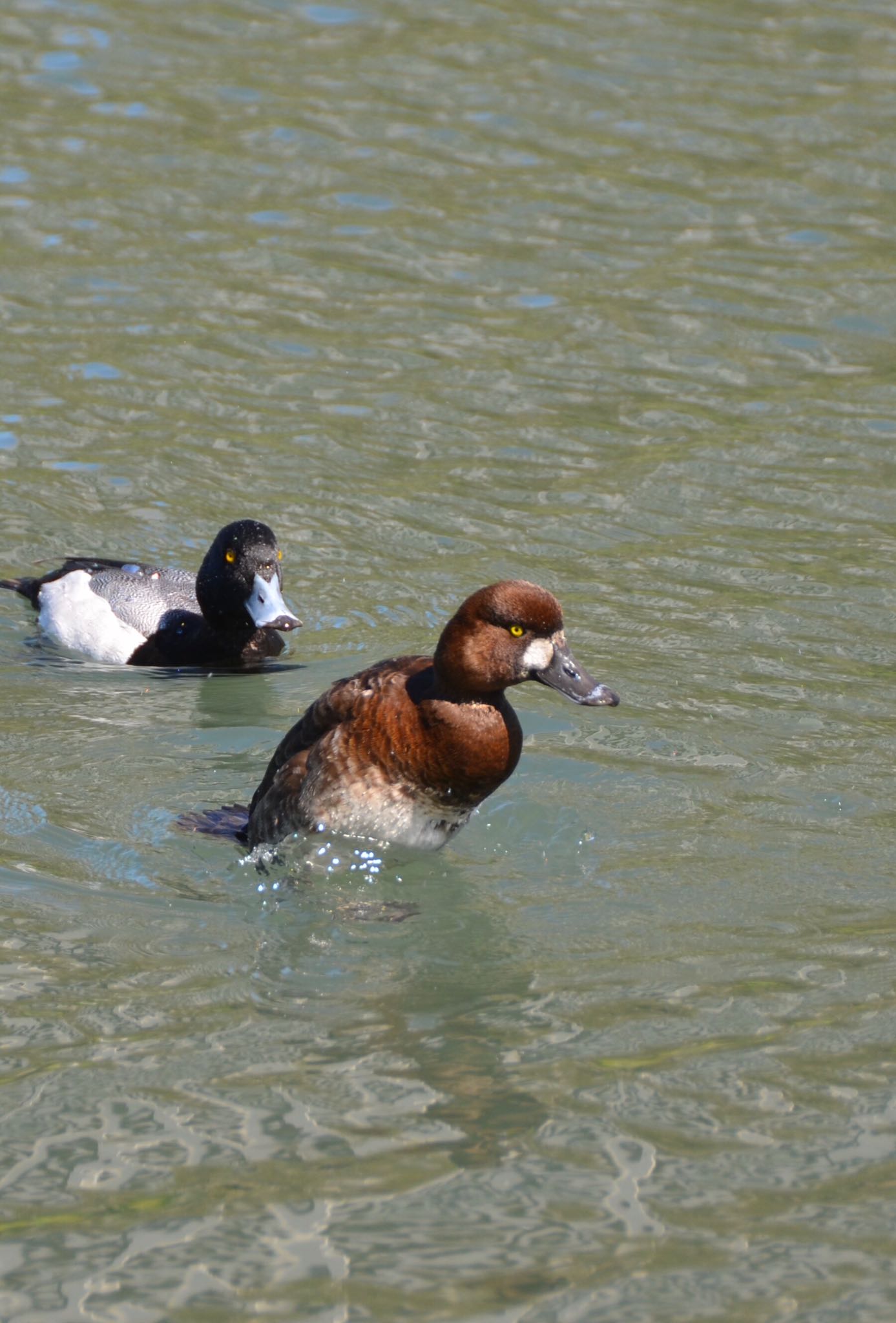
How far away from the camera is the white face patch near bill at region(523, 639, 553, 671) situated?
6.32 metres

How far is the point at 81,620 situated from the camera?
9.52m

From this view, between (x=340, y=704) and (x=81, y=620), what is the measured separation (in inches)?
125

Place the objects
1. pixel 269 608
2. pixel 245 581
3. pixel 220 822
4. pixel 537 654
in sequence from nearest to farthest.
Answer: pixel 537 654 < pixel 220 822 < pixel 269 608 < pixel 245 581

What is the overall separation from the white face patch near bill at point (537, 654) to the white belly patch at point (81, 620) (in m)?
3.77

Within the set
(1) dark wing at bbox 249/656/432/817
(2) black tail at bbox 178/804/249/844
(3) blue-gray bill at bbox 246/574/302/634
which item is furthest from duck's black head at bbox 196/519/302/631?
(1) dark wing at bbox 249/656/432/817

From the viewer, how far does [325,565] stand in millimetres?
10148

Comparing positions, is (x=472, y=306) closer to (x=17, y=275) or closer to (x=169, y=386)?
(x=169, y=386)

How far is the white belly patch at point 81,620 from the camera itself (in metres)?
9.57

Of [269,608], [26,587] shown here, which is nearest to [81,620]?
[26,587]

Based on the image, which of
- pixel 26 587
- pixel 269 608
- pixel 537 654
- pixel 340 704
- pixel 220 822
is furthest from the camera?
pixel 26 587

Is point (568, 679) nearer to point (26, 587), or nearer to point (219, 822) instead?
point (219, 822)

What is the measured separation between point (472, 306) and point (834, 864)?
660 centimetres

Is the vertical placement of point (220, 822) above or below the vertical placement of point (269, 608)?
below

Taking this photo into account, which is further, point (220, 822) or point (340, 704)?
point (220, 822)
